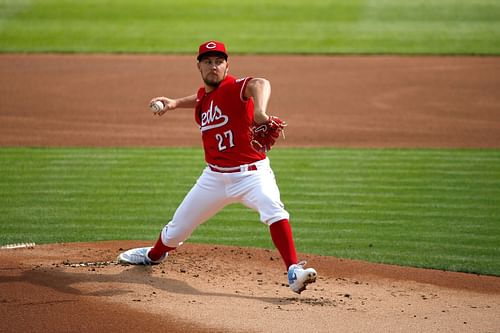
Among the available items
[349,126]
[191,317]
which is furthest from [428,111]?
[191,317]

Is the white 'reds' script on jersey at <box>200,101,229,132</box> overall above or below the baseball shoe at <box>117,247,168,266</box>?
above

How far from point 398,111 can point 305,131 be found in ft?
7.35

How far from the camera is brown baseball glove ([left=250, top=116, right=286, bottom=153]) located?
6227 mm

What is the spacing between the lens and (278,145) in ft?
44.5

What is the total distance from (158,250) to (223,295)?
80 centimetres

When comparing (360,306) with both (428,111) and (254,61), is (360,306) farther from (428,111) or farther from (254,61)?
(254,61)

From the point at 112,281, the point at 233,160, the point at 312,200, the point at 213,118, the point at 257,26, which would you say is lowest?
the point at 112,281

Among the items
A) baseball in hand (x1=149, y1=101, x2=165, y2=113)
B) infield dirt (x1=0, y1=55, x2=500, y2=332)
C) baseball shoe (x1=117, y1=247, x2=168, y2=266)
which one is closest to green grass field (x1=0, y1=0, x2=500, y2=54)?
infield dirt (x1=0, y1=55, x2=500, y2=332)

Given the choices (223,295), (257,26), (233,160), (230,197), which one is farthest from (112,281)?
(257,26)

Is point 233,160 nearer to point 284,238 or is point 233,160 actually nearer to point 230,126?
point 230,126

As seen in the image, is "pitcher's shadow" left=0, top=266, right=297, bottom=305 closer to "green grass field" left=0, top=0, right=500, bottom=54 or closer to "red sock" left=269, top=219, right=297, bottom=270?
"red sock" left=269, top=219, right=297, bottom=270

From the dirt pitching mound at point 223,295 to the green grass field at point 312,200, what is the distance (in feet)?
2.53

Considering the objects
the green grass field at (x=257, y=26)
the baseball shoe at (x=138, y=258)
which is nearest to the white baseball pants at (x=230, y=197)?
the baseball shoe at (x=138, y=258)

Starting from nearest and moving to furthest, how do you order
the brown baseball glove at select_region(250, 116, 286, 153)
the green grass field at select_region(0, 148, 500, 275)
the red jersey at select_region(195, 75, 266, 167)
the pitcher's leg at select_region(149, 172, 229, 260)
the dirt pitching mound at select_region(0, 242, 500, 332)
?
the dirt pitching mound at select_region(0, 242, 500, 332) < the brown baseball glove at select_region(250, 116, 286, 153) < the red jersey at select_region(195, 75, 266, 167) < the pitcher's leg at select_region(149, 172, 229, 260) < the green grass field at select_region(0, 148, 500, 275)
